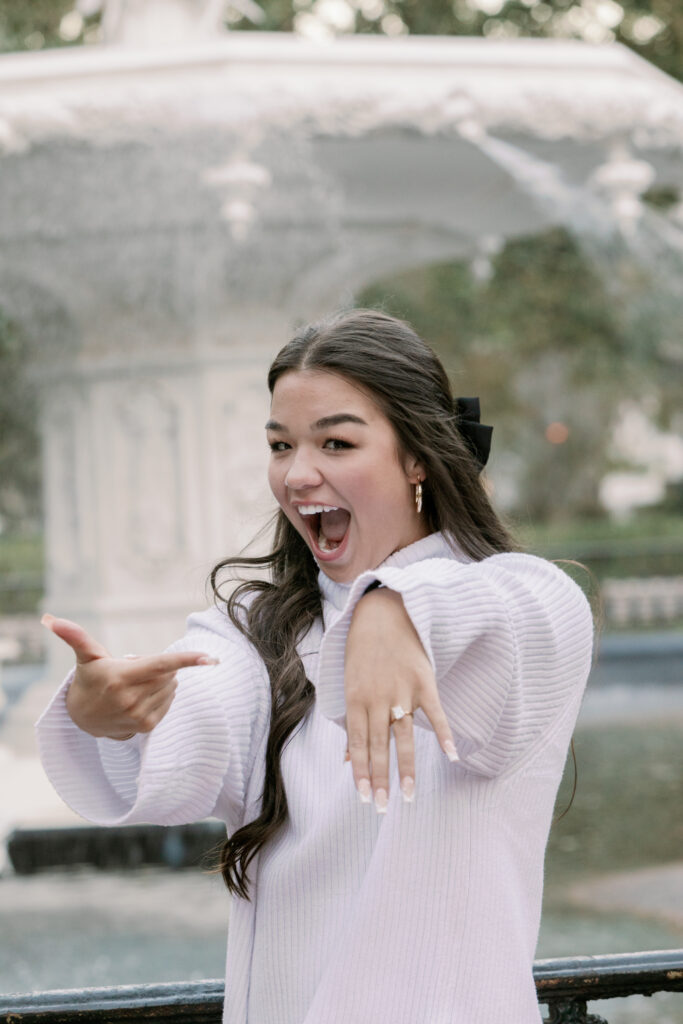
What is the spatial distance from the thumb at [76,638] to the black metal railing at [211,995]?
1.67ft

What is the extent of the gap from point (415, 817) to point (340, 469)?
0.39 metres

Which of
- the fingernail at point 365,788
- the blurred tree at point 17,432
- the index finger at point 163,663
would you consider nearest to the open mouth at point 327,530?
the index finger at point 163,663

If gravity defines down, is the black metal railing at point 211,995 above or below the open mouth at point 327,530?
below

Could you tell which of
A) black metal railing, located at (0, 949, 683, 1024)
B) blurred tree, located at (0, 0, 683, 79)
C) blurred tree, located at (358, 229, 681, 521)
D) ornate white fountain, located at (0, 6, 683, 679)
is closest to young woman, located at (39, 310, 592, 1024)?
black metal railing, located at (0, 949, 683, 1024)

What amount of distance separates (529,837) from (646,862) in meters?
4.20

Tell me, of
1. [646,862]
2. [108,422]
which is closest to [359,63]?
[108,422]

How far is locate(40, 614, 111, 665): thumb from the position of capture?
124cm

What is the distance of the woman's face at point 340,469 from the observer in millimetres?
1557

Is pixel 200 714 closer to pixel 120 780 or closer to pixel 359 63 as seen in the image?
pixel 120 780

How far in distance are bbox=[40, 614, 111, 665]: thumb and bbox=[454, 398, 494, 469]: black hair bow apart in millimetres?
587

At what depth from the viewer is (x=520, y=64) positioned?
19.1 feet

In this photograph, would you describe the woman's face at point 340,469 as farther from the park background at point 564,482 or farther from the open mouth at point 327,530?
the park background at point 564,482

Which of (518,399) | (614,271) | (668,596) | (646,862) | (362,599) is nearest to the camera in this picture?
(362,599)

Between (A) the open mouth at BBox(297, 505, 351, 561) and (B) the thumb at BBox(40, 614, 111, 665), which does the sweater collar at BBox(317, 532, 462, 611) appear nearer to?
(A) the open mouth at BBox(297, 505, 351, 561)
